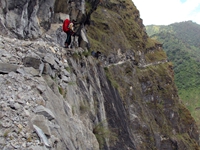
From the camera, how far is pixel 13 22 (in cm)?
1570

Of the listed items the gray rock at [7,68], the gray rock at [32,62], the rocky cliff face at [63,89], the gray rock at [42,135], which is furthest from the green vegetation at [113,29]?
the gray rock at [42,135]

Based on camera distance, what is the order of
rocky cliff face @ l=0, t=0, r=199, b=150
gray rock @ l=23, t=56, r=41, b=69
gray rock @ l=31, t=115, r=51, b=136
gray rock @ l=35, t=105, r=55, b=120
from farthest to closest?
gray rock @ l=23, t=56, r=41, b=69, gray rock @ l=35, t=105, r=55, b=120, rocky cliff face @ l=0, t=0, r=199, b=150, gray rock @ l=31, t=115, r=51, b=136

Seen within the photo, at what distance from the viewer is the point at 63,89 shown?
36.9 feet

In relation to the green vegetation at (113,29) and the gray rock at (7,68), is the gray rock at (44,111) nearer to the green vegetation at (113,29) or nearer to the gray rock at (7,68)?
the gray rock at (7,68)

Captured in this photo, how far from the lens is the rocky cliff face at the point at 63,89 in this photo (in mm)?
7039

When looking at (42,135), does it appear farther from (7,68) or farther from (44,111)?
(7,68)

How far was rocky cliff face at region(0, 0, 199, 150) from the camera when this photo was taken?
7.04m

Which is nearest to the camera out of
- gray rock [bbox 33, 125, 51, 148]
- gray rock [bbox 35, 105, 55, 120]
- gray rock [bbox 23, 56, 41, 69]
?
gray rock [bbox 33, 125, 51, 148]

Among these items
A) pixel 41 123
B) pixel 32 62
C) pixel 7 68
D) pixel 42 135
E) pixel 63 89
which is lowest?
pixel 63 89

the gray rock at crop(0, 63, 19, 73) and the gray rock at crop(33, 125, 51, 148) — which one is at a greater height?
the gray rock at crop(0, 63, 19, 73)

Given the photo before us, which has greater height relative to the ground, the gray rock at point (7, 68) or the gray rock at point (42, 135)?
the gray rock at point (7, 68)

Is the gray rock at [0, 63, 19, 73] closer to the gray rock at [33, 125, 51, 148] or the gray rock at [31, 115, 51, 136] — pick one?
the gray rock at [31, 115, 51, 136]

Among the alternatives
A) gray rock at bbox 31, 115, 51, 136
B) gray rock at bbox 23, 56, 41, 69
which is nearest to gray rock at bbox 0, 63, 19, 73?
gray rock at bbox 23, 56, 41, 69


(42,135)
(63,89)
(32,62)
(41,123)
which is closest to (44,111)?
(41,123)
